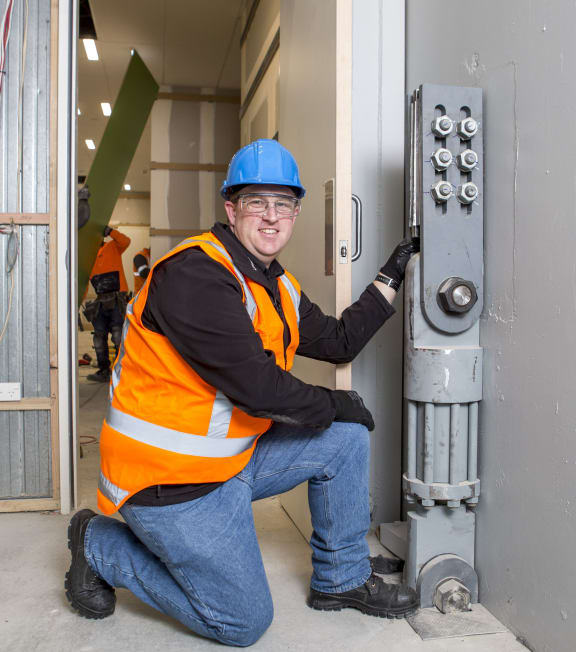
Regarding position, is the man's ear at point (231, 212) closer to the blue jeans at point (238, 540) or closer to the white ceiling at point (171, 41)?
the blue jeans at point (238, 540)

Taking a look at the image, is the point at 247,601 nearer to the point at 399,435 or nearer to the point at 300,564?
the point at 300,564

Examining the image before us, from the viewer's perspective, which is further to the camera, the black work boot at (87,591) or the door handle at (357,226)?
the door handle at (357,226)

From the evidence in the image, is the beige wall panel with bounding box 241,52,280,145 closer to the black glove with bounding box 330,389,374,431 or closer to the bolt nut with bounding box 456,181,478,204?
the bolt nut with bounding box 456,181,478,204

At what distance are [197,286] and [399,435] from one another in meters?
1.11

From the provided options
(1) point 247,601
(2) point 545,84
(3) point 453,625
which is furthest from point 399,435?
(2) point 545,84

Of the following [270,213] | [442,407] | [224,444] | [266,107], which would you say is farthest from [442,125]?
[266,107]

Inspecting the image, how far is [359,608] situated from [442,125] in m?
1.31

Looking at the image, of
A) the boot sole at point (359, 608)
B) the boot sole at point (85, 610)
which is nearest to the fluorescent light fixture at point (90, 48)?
the boot sole at point (85, 610)

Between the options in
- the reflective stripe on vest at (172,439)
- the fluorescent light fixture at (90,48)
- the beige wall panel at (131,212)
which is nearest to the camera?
the reflective stripe on vest at (172,439)

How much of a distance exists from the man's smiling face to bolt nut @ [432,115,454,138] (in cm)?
41

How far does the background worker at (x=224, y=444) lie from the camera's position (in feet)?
4.69

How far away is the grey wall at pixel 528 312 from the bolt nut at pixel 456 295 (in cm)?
7

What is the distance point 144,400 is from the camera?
1.47 metres

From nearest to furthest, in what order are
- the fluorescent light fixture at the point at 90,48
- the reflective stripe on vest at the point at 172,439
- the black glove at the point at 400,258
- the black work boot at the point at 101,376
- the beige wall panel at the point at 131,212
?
the reflective stripe on vest at the point at 172,439 < the black glove at the point at 400,258 < the fluorescent light fixture at the point at 90,48 < the black work boot at the point at 101,376 < the beige wall panel at the point at 131,212
